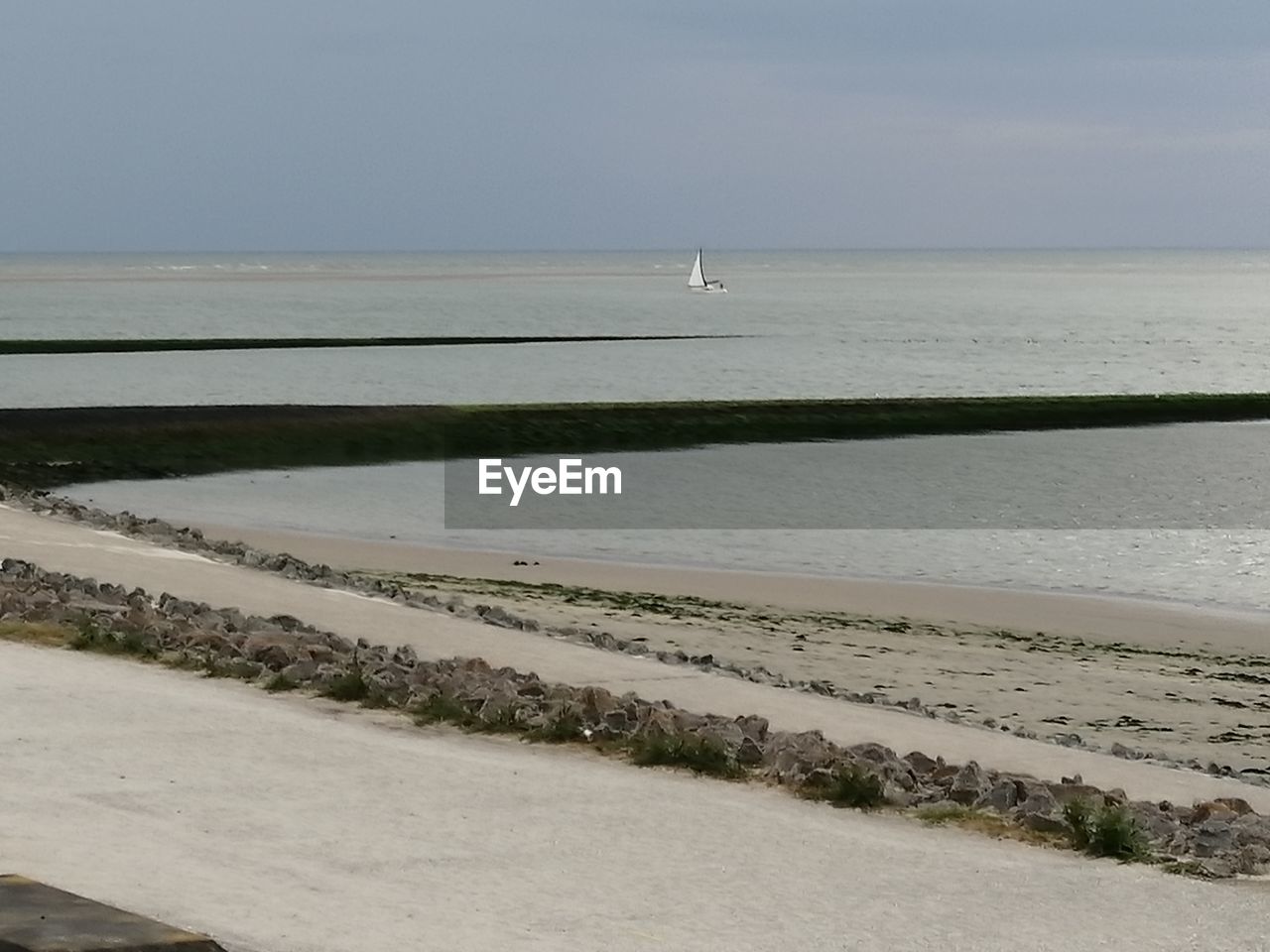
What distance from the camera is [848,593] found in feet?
82.8

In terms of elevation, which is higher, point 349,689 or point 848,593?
point 349,689

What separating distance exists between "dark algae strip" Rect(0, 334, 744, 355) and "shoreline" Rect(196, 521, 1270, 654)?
57851 mm

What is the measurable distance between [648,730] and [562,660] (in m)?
5.34

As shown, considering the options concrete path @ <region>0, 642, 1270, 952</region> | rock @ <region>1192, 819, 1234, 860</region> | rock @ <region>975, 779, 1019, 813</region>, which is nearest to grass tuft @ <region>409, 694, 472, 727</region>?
concrete path @ <region>0, 642, 1270, 952</region>

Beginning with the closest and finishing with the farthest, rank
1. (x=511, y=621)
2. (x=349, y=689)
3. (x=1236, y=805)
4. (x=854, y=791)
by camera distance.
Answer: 1. (x=854, y=791)
2. (x=1236, y=805)
3. (x=349, y=689)
4. (x=511, y=621)

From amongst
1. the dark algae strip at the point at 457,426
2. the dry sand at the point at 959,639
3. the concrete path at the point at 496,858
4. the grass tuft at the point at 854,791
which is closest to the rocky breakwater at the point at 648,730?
the grass tuft at the point at 854,791

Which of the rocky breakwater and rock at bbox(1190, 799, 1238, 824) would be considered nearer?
the rocky breakwater

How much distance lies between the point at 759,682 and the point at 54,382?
2143 inches

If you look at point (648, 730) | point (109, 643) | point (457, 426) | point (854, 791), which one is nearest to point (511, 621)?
point (109, 643)

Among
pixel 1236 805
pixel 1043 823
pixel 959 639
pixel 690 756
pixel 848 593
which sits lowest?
pixel 959 639

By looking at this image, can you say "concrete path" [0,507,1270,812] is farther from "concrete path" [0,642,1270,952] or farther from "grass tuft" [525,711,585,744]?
"concrete path" [0,642,1270,952]

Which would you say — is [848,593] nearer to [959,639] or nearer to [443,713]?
[959,639]

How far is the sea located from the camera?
30.5m

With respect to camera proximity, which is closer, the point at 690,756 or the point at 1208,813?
the point at 1208,813
